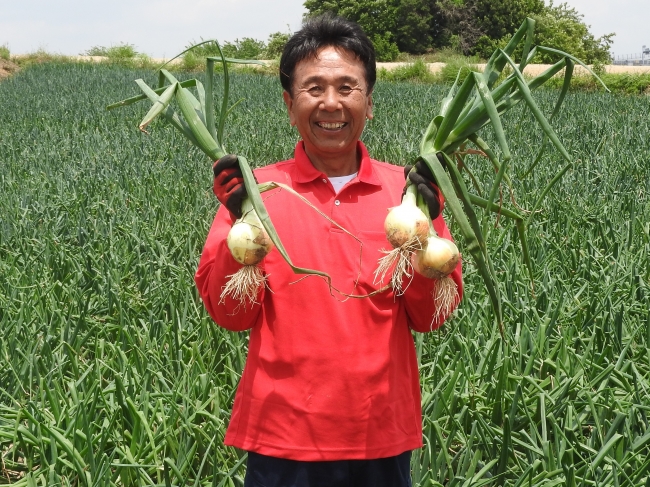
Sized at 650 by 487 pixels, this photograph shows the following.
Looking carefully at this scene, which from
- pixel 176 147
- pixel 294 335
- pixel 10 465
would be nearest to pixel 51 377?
pixel 10 465

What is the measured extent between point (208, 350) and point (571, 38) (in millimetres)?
29511

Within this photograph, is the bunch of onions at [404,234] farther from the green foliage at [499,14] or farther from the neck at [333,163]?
the green foliage at [499,14]

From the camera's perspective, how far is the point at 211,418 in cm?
187

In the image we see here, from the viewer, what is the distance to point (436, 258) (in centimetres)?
127

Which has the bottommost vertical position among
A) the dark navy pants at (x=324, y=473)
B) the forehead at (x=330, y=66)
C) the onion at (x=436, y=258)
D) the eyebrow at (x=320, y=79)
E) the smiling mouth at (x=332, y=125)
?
the dark navy pants at (x=324, y=473)

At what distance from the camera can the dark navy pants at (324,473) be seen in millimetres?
1285

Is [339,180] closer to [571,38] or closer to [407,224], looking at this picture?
[407,224]

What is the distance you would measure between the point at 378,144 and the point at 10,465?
16.5 feet

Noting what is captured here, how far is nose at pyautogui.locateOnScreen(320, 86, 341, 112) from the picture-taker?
53.0 inches

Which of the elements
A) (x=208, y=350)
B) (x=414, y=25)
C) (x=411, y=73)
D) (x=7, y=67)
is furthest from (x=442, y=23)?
(x=208, y=350)

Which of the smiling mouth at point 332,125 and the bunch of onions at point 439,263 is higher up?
the smiling mouth at point 332,125

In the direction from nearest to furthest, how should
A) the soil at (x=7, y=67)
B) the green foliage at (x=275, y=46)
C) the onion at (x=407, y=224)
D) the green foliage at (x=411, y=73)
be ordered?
the onion at (x=407, y=224)
the green foliage at (x=411, y=73)
the soil at (x=7, y=67)
the green foliage at (x=275, y=46)

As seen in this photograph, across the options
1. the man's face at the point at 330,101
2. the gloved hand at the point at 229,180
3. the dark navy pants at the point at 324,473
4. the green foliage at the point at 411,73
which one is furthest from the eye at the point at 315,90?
the green foliage at the point at 411,73

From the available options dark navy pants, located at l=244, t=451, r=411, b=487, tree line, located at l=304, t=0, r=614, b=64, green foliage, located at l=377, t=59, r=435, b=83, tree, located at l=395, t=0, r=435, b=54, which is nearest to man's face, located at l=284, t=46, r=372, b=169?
dark navy pants, located at l=244, t=451, r=411, b=487
